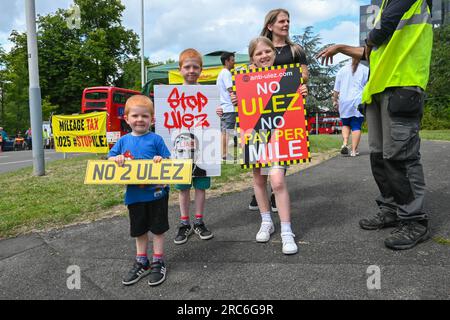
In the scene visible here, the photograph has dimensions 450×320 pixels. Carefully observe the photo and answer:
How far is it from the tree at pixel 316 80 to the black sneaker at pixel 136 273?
2831 cm

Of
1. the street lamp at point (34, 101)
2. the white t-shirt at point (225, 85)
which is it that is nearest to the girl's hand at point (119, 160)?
the white t-shirt at point (225, 85)

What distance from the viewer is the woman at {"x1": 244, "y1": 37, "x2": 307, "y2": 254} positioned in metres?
2.70

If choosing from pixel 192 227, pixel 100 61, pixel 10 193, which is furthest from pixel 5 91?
pixel 192 227

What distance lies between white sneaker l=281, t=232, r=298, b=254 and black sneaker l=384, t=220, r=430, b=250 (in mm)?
672

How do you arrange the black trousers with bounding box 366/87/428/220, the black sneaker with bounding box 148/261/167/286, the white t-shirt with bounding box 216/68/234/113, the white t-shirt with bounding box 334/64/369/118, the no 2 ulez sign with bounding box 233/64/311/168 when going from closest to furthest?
the black sneaker with bounding box 148/261/167/286 < the black trousers with bounding box 366/87/428/220 < the no 2 ulez sign with bounding box 233/64/311/168 < the white t-shirt with bounding box 334/64/369/118 < the white t-shirt with bounding box 216/68/234/113

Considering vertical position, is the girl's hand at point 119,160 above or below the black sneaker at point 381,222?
above

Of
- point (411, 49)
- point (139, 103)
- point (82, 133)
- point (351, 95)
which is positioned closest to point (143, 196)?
point (139, 103)

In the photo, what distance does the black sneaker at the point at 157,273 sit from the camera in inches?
90.3

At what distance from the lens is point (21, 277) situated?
98.5 inches

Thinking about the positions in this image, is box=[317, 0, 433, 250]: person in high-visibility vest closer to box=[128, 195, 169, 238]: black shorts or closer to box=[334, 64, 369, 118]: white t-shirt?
box=[128, 195, 169, 238]: black shorts

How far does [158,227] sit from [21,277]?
1.06 m

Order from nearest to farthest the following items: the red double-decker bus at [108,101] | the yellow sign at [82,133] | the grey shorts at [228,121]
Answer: the grey shorts at [228,121] < the yellow sign at [82,133] < the red double-decker bus at [108,101]

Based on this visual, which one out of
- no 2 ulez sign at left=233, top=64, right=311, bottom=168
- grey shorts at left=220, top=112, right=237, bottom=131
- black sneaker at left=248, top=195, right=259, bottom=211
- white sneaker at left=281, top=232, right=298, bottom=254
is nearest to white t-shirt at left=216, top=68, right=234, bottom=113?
grey shorts at left=220, top=112, right=237, bottom=131

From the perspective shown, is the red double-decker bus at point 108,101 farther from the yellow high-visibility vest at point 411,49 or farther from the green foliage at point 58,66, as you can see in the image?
the yellow high-visibility vest at point 411,49
